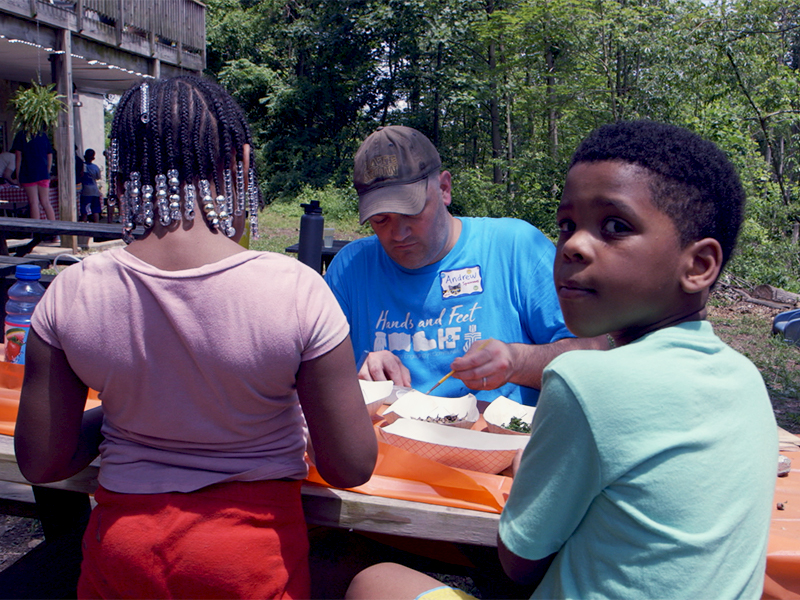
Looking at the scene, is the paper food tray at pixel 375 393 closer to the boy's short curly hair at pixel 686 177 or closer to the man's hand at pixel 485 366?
the man's hand at pixel 485 366

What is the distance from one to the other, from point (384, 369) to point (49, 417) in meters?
1.09

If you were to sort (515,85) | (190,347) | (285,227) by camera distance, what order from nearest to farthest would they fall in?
(190,347) → (285,227) → (515,85)

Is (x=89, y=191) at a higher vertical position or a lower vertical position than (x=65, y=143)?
lower

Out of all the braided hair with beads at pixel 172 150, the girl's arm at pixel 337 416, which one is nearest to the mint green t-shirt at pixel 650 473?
the girl's arm at pixel 337 416

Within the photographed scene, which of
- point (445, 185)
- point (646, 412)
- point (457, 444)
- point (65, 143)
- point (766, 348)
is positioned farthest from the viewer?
point (65, 143)

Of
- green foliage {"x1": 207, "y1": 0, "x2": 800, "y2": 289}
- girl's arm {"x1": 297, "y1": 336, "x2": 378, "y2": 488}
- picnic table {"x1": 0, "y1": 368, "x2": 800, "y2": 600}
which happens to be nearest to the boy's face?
girl's arm {"x1": 297, "y1": 336, "x2": 378, "y2": 488}

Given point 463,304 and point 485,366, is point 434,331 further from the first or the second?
point 485,366

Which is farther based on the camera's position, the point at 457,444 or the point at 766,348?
the point at 766,348

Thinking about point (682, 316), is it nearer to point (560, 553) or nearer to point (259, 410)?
point (560, 553)

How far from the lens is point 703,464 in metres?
0.89

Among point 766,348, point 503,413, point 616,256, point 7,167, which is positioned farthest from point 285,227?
point 616,256

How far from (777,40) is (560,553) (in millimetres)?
12101

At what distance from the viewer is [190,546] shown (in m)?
1.19

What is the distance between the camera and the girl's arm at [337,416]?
1.20 meters
